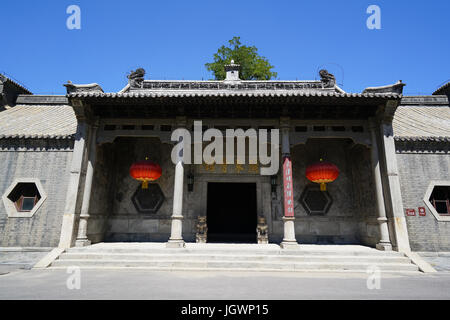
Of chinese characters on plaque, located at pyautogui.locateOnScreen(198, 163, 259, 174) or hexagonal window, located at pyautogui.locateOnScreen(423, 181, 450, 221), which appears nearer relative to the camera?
hexagonal window, located at pyautogui.locateOnScreen(423, 181, 450, 221)

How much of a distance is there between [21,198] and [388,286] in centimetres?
954

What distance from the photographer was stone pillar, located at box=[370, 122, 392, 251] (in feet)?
22.2

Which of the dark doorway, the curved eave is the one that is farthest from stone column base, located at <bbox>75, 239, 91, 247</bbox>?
the dark doorway

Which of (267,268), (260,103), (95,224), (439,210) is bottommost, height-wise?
(267,268)

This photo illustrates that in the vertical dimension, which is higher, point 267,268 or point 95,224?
point 95,224

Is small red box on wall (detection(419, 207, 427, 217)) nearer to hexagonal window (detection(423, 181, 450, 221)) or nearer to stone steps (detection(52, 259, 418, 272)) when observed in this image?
hexagonal window (detection(423, 181, 450, 221))

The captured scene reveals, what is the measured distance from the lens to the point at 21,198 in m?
7.53

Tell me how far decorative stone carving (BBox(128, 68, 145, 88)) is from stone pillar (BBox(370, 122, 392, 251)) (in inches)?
351

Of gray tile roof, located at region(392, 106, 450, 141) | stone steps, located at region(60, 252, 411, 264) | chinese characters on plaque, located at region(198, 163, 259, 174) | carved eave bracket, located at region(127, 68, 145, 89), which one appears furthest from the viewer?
carved eave bracket, located at region(127, 68, 145, 89)

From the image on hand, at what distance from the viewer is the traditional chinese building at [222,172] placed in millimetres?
6988

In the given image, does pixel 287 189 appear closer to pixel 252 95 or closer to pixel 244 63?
pixel 252 95

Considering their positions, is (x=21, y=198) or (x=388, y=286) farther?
(x=21, y=198)
